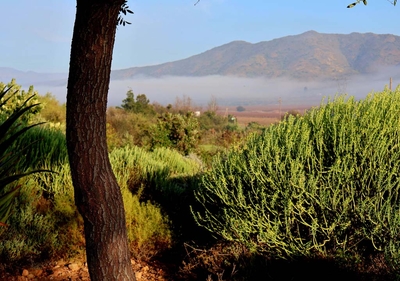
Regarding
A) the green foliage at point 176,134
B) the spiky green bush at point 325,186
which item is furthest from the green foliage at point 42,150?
the green foliage at point 176,134

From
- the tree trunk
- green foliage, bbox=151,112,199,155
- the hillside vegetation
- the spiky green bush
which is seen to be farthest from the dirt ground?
green foliage, bbox=151,112,199,155

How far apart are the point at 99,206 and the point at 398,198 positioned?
2839mm

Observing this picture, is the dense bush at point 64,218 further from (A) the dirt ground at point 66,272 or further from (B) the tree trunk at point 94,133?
(B) the tree trunk at point 94,133

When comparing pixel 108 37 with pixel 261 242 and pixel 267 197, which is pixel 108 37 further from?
pixel 261 242

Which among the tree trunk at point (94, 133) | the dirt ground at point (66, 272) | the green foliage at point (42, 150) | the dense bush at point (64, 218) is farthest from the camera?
the green foliage at point (42, 150)

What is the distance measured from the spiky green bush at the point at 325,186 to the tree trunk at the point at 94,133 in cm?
174

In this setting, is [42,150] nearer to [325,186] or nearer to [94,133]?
[94,133]

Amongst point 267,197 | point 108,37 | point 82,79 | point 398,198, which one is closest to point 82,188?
point 82,79

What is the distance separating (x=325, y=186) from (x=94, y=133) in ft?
7.86

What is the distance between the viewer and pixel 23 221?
5.71 m

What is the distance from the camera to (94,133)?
3441mm

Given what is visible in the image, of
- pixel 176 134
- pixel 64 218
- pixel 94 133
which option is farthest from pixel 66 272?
pixel 176 134

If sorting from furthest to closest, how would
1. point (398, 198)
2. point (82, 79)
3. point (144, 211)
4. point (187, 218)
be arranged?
point (187, 218) < point (144, 211) < point (398, 198) < point (82, 79)

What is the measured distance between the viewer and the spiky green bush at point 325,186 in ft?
14.9
